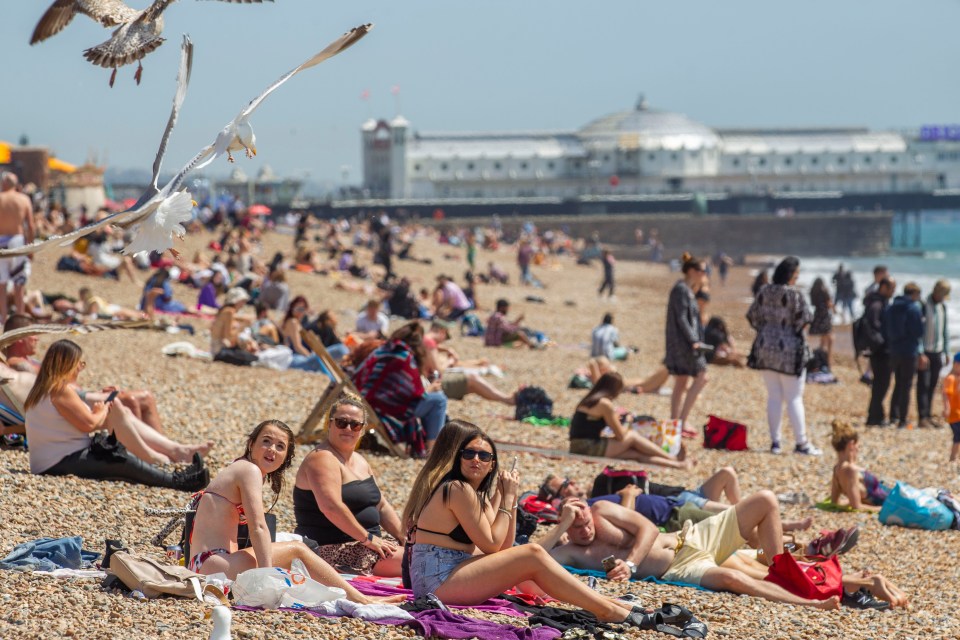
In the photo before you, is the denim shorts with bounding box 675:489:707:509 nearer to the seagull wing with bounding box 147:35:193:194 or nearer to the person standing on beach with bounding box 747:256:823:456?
the person standing on beach with bounding box 747:256:823:456

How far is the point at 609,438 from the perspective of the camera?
8.01 meters

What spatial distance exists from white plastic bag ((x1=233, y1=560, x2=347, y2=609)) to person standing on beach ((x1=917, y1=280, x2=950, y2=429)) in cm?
754

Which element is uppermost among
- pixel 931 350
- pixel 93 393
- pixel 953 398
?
pixel 93 393

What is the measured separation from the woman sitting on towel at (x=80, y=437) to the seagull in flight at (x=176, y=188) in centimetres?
310

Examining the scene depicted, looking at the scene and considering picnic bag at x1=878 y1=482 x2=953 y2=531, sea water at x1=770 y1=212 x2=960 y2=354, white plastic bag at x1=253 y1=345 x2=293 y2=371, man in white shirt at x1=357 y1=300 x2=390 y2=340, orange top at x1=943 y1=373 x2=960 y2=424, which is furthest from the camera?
sea water at x1=770 y1=212 x2=960 y2=354

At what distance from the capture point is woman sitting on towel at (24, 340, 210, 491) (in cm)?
591

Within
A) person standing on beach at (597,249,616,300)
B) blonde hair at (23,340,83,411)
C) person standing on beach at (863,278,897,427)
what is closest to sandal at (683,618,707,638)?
blonde hair at (23,340,83,411)

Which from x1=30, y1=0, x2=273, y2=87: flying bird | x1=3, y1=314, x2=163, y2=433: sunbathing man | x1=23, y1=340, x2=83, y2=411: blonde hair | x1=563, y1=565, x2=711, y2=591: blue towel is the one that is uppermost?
x1=30, y1=0, x2=273, y2=87: flying bird

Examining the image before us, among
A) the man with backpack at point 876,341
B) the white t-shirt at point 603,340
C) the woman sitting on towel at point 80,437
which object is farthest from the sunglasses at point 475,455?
the white t-shirt at point 603,340

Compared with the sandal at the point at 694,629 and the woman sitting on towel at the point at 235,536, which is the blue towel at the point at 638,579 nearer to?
the sandal at the point at 694,629

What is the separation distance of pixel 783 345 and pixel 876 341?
2.03m

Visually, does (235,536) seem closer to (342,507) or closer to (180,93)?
A: (342,507)

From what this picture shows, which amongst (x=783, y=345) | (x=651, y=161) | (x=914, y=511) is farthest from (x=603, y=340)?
(x=651, y=161)

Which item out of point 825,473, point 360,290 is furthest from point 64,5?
point 360,290
